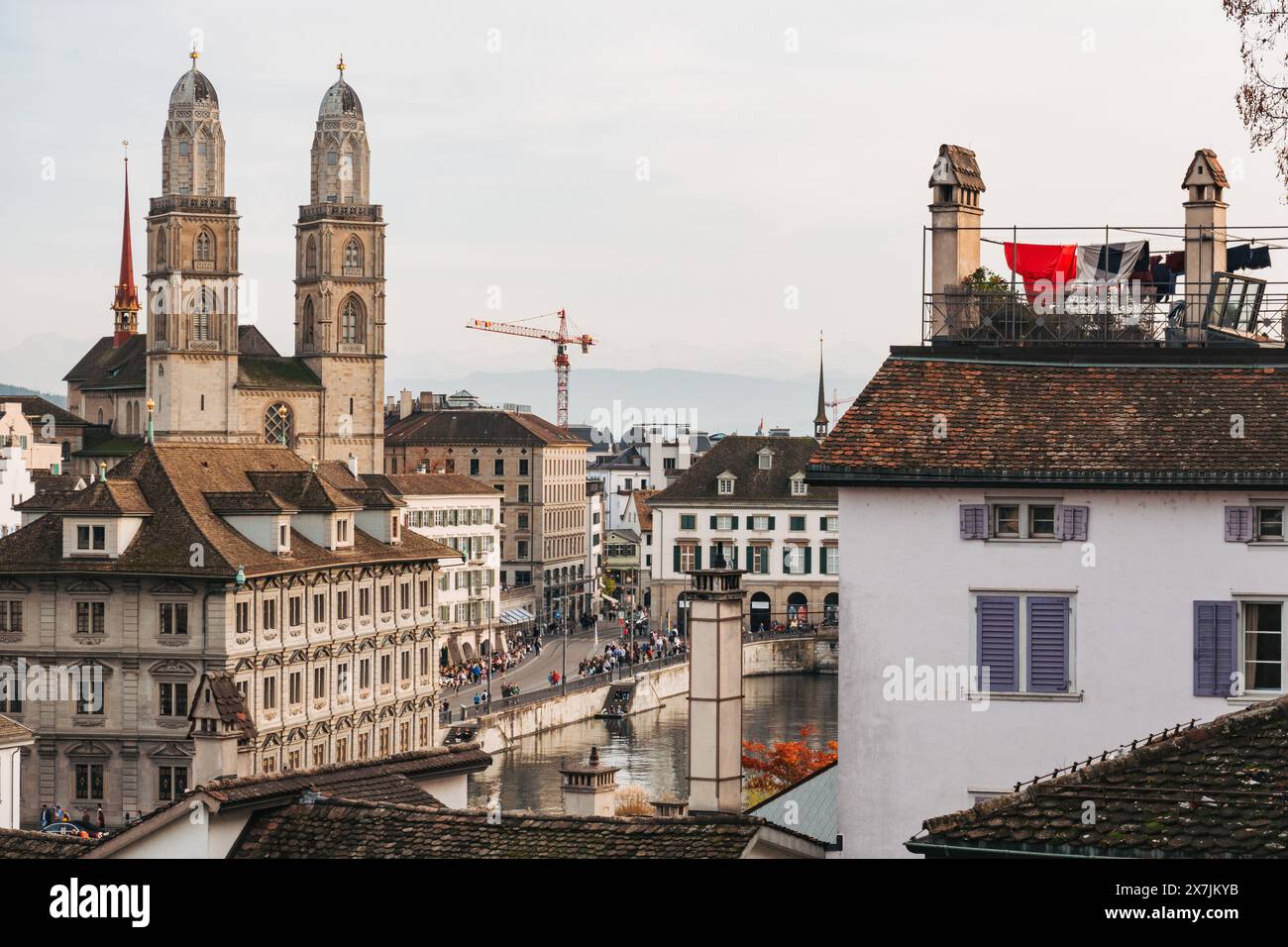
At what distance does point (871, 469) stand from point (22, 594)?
148 feet

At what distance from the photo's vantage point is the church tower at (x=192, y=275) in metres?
127

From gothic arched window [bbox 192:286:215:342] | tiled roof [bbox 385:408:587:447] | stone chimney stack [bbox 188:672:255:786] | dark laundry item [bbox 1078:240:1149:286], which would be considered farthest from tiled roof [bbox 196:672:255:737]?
tiled roof [bbox 385:408:587:447]

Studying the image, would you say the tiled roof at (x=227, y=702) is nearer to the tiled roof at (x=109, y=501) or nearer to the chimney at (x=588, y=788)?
the chimney at (x=588, y=788)

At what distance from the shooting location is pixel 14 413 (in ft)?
395

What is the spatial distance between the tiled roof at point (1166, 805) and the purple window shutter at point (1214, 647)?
23.3 feet

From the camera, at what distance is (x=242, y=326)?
14550cm

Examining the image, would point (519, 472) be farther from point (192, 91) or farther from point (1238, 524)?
point (1238, 524)

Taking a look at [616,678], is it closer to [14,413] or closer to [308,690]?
[14,413]

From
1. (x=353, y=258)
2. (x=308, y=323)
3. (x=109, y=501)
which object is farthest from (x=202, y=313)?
(x=109, y=501)

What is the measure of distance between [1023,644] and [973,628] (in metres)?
0.53

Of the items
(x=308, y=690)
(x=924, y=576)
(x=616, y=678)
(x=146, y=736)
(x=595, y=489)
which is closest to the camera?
(x=924, y=576)

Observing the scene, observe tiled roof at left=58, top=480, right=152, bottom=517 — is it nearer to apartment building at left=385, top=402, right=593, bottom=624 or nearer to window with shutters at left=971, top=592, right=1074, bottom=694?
window with shutters at left=971, top=592, right=1074, bottom=694
